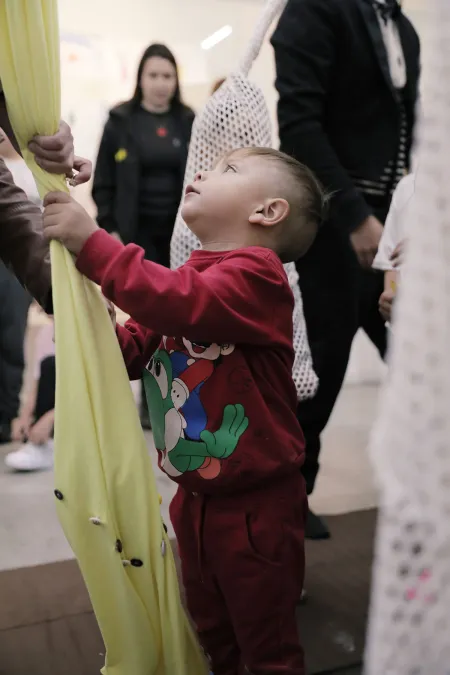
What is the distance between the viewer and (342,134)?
53.3 inches

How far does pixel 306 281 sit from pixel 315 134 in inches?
10.9

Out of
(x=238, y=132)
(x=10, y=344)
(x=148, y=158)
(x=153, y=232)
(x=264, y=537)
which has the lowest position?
(x=10, y=344)

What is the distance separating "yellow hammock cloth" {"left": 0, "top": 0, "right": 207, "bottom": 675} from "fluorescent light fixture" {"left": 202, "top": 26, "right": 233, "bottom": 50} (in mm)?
2994

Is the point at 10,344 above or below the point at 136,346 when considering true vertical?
below

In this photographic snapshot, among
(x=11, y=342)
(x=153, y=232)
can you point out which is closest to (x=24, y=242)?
(x=153, y=232)

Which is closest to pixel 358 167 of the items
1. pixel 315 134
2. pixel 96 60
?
pixel 315 134

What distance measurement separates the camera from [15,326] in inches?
98.4

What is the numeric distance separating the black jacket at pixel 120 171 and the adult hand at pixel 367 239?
1264 millimetres

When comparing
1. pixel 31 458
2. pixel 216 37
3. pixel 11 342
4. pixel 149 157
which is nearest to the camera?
pixel 31 458

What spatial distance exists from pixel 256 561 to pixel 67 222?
469 millimetres

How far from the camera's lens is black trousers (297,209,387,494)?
133 cm

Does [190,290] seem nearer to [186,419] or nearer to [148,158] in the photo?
[186,419]

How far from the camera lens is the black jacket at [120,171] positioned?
2379 mm

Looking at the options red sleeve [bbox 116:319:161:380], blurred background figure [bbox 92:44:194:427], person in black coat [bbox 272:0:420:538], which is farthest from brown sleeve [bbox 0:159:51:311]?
blurred background figure [bbox 92:44:194:427]
